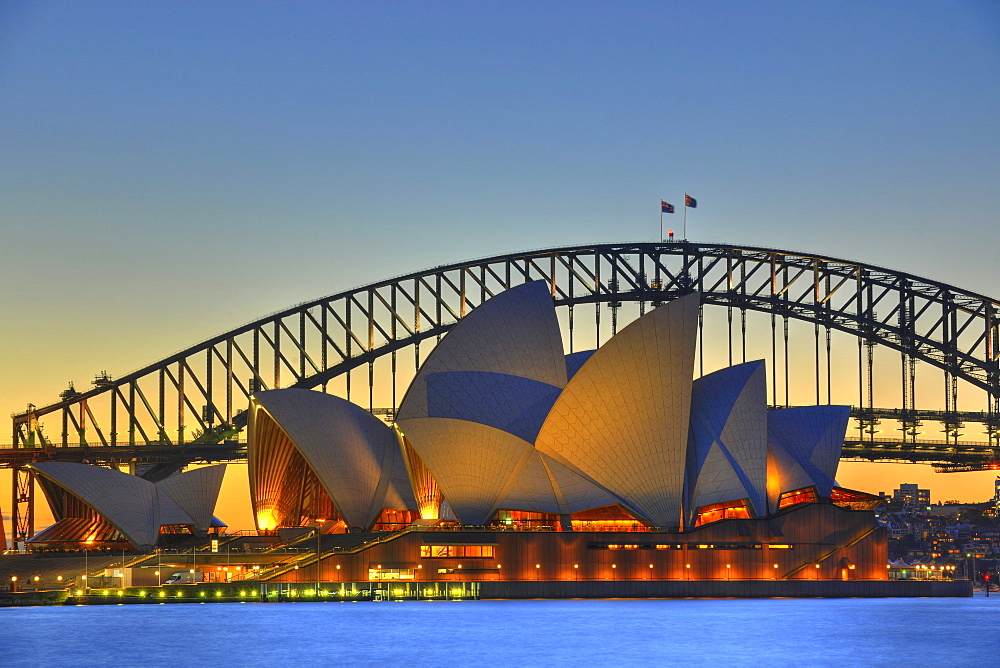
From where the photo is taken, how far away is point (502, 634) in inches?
2301

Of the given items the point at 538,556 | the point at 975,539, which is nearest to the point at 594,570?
the point at 538,556

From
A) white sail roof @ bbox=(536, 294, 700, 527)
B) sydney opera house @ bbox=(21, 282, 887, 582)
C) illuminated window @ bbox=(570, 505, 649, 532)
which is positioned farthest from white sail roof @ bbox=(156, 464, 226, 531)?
white sail roof @ bbox=(536, 294, 700, 527)

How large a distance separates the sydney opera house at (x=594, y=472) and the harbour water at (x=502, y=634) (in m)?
3.12

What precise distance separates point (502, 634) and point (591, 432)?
21.5 meters

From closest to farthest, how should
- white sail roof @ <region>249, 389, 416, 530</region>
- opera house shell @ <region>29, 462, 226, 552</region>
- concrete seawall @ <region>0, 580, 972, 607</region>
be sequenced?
concrete seawall @ <region>0, 580, 972, 607</region> < white sail roof @ <region>249, 389, 416, 530</region> < opera house shell @ <region>29, 462, 226, 552</region>

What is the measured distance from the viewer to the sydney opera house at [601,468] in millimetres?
77875

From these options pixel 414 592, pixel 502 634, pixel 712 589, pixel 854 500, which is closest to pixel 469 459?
pixel 414 592

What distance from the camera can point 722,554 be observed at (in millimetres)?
80812

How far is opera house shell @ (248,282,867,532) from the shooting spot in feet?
254

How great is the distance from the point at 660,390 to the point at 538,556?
38.0 ft

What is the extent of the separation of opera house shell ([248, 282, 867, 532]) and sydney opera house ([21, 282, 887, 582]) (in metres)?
0.08

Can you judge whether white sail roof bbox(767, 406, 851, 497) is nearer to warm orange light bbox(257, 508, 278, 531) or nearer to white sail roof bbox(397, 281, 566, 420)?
white sail roof bbox(397, 281, 566, 420)

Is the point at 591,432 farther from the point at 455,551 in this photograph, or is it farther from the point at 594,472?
the point at 455,551

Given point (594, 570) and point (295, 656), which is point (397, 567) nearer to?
point (594, 570)
